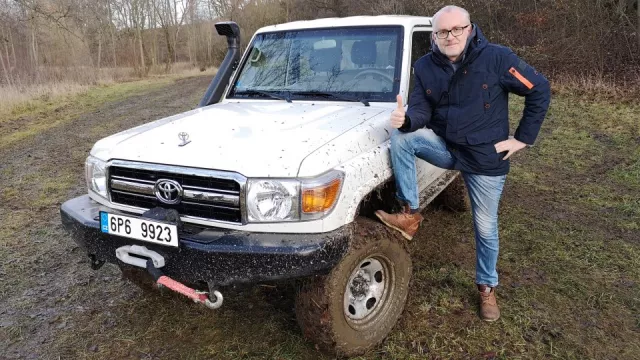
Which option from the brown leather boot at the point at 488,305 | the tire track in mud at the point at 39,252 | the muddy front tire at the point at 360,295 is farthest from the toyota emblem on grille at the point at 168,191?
the brown leather boot at the point at 488,305

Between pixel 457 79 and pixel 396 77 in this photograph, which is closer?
pixel 457 79

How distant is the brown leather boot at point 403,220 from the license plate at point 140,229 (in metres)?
1.16

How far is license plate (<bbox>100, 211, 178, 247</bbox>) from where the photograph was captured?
238cm

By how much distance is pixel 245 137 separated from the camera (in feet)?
8.91

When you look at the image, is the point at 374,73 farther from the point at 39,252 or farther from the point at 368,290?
the point at 39,252

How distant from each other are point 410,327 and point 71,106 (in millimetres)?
13997

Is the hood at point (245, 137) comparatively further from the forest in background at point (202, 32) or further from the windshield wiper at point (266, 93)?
the forest in background at point (202, 32)

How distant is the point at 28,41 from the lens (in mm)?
→ 20500

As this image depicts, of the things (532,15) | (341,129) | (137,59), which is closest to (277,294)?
(341,129)

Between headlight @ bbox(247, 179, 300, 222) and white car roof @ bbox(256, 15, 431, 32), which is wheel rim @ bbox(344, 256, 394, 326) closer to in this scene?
headlight @ bbox(247, 179, 300, 222)

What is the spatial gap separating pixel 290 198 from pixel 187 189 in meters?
0.59

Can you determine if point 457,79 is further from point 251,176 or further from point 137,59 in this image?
point 137,59

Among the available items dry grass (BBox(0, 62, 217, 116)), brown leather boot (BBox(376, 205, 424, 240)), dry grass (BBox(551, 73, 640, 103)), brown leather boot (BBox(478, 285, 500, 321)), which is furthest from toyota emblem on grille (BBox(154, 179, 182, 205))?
dry grass (BBox(0, 62, 217, 116))

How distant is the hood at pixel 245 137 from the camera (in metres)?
2.40
